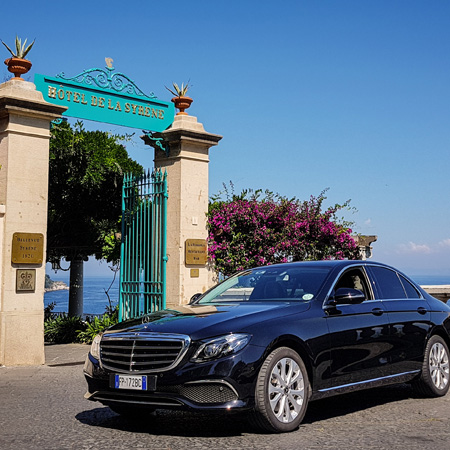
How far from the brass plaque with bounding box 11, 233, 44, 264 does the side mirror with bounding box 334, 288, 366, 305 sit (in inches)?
242

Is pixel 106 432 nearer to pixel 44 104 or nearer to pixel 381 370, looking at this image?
pixel 381 370

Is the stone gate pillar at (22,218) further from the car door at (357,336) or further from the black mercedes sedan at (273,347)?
the car door at (357,336)

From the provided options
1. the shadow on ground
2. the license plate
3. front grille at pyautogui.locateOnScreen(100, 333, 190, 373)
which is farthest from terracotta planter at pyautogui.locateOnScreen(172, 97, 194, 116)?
the license plate

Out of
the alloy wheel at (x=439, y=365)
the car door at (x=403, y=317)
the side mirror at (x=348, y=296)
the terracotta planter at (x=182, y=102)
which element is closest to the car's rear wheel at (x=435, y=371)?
the alloy wheel at (x=439, y=365)

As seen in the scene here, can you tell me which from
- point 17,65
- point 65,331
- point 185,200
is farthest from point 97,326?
point 17,65

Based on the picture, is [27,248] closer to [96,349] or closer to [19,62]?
[19,62]

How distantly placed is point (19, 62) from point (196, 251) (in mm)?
4854

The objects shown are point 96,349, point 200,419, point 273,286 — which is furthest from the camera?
point 273,286

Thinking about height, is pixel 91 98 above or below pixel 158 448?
above

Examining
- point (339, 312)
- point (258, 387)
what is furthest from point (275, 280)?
point (258, 387)

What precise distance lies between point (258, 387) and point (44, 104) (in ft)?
24.6

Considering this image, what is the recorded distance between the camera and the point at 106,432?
6.10 m

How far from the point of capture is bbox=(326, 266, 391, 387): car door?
6.67 m

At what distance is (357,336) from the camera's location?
22.8 feet
